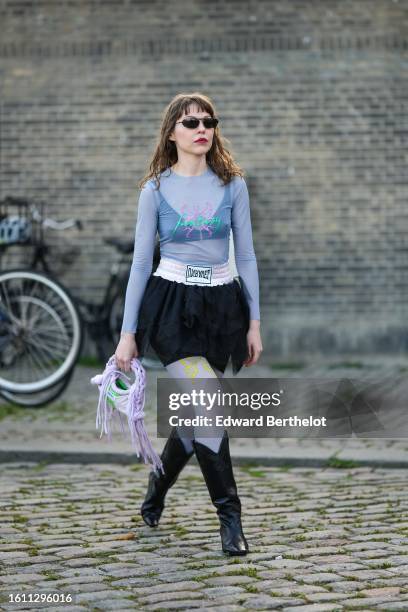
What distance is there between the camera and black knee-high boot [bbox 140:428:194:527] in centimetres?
491

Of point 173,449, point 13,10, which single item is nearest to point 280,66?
point 13,10

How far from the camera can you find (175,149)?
4.80 meters

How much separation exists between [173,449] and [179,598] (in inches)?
44.4

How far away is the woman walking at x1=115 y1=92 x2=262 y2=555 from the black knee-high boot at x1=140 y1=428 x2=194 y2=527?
22cm

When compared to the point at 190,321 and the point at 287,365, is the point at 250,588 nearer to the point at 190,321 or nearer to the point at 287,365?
the point at 190,321

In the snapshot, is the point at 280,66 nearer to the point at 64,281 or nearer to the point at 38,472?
the point at 64,281

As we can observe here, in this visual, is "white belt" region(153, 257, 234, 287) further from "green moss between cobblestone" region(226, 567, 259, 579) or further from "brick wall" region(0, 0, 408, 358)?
"brick wall" region(0, 0, 408, 358)

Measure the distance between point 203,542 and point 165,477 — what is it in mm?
344

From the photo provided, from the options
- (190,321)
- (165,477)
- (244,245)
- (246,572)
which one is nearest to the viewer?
(246,572)

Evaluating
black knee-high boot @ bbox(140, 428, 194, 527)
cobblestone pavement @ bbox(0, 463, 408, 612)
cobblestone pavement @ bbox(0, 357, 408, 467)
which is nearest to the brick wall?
cobblestone pavement @ bbox(0, 357, 408, 467)

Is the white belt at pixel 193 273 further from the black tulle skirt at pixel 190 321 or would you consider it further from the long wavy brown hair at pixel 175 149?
the long wavy brown hair at pixel 175 149

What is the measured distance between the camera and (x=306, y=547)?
15.2 ft

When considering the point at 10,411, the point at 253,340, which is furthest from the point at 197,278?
the point at 10,411

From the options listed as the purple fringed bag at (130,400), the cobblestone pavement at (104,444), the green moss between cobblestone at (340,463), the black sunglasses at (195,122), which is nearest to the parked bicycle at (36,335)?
the cobblestone pavement at (104,444)
